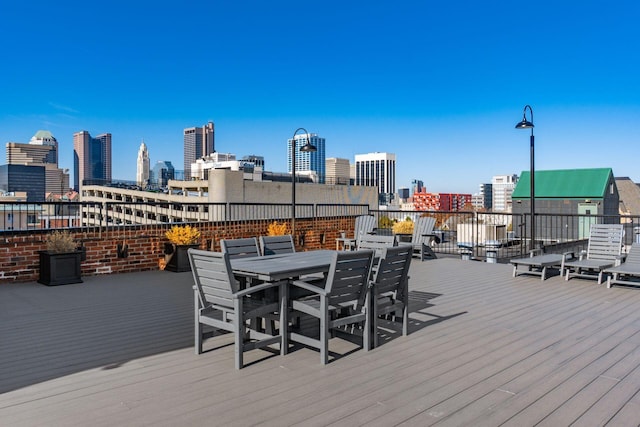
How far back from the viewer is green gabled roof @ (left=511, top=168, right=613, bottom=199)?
35.1 meters

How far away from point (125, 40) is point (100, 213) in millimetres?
29007

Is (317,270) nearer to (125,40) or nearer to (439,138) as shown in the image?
(125,40)

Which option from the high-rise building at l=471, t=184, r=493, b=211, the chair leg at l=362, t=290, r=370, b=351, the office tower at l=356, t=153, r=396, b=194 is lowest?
the chair leg at l=362, t=290, r=370, b=351

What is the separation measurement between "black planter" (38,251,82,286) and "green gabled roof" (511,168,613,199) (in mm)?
32669

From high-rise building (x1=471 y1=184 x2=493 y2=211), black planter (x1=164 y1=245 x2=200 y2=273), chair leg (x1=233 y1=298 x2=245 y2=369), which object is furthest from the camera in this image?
high-rise building (x1=471 y1=184 x2=493 y2=211)

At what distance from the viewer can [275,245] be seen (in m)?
5.39

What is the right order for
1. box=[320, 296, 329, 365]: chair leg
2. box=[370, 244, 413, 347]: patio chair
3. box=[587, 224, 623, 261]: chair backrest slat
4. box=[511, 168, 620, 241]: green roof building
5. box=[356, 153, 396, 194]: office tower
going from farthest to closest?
1. box=[356, 153, 396, 194]: office tower
2. box=[511, 168, 620, 241]: green roof building
3. box=[587, 224, 623, 261]: chair backrest slat
4. box=[370, 244, 413, 347]: patio chair
5. box=[320, 296, 329, 365]: chair leg

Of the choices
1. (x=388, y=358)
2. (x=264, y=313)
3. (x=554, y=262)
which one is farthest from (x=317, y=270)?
(x=554, y=262)

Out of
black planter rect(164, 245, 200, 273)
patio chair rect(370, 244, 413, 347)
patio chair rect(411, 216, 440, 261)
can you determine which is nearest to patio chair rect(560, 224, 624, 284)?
patio chair rect(411, 216, 440, 261)

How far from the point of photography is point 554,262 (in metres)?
7.21

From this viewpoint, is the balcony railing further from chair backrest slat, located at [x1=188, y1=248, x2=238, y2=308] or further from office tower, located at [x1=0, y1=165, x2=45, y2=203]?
office tower, located at [x1=0, y1=165, x2=45, y2=203]

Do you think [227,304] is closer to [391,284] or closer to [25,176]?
→ [391,284]

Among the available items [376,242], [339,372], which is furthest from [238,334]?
[376,242]

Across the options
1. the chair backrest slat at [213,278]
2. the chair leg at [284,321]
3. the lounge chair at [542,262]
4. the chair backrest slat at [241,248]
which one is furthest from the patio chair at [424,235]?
the chair backrest slat at [213,278]
